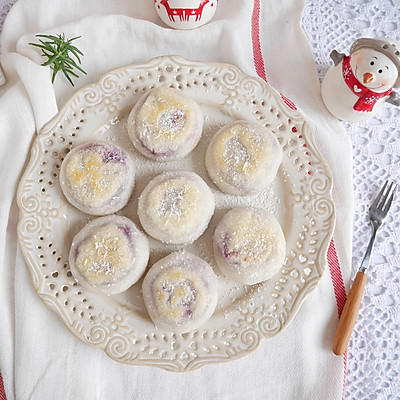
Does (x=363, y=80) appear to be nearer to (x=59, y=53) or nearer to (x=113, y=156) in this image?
(x=113, y=156)

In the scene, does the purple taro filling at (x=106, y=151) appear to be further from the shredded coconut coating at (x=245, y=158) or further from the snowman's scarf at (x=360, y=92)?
the snowman's scarf at (x=360, y=92)

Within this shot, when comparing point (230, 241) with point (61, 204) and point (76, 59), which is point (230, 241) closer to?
point (61, 204)

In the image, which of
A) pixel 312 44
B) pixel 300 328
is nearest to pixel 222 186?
pixel 300 328

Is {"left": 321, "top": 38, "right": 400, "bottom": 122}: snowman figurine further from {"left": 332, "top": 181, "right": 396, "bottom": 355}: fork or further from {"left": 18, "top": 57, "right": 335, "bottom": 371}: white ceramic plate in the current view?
{"left": 332, "top": 181, "right": 396, "bottom": 355}: fork

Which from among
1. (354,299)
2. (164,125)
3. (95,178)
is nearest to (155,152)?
(164,125)

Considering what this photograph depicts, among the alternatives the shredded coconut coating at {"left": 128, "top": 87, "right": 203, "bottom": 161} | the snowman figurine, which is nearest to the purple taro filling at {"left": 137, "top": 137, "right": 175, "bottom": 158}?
the shredded coconut coating at {"left": 128, "top": 87, "right": 203, "bottom": 161}

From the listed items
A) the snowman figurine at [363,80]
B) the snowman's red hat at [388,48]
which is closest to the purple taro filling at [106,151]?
the snowman figurine at [363,80]
